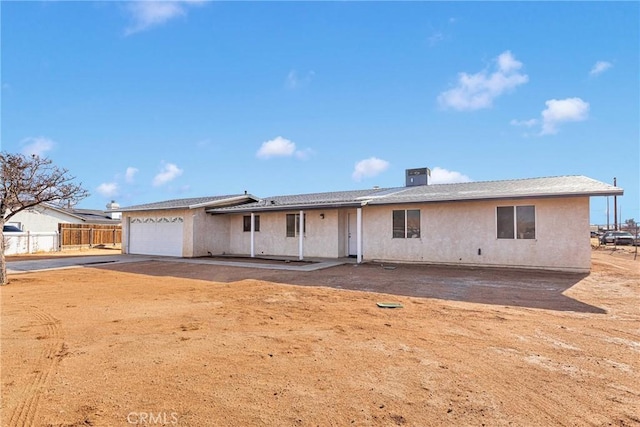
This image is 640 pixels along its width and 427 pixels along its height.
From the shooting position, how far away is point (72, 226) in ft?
81.4

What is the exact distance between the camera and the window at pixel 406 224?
13477mm

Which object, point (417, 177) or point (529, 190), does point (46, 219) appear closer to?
point (417, 177)

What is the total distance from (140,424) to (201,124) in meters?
19.2

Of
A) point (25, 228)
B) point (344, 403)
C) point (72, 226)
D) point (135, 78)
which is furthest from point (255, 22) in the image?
point (25, 228)

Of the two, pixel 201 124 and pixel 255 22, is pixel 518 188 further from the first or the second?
pixel 201 124

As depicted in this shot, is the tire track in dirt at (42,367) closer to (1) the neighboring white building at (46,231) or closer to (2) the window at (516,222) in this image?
(2) the window at (516,222)

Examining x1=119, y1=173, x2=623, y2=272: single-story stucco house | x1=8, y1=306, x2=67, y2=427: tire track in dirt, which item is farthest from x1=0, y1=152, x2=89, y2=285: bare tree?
x1=119, y1=173, x2=623, y2=272: single-story stucco house

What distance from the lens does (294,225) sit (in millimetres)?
16844

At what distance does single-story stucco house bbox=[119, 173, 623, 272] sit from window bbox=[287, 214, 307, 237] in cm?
5

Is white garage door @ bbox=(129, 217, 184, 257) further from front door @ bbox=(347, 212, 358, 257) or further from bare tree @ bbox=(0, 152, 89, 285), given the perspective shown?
front door @ bbox=(347, 212, 358, 257)

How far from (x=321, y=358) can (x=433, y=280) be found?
22.0 ft

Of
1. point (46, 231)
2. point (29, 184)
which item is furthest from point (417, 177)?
point (46, 231)

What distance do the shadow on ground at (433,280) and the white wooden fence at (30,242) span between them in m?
13.0

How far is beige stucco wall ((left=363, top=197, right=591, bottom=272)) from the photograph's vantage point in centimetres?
1092
